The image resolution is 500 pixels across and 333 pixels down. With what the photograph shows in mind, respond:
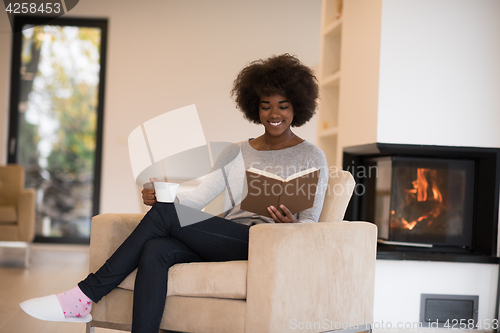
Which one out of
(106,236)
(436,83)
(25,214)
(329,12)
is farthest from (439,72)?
(25,214)

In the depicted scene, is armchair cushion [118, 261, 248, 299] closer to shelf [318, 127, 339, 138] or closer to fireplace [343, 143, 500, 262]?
fireplace [343, 143, 500, 262]

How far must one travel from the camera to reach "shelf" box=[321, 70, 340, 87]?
3089mm

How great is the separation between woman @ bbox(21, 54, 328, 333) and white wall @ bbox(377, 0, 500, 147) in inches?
20.9

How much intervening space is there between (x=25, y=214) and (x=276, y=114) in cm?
267

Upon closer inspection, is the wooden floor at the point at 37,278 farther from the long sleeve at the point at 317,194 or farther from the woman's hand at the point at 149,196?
the long sleeve at the point at 317,194

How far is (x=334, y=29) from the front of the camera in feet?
10.5

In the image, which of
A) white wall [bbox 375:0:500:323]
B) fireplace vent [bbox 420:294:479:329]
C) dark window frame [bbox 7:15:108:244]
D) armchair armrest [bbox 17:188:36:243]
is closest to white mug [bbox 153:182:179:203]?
white wall [bbox 375:0:500:323]

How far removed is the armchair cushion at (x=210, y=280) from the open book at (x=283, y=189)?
25 centimetres

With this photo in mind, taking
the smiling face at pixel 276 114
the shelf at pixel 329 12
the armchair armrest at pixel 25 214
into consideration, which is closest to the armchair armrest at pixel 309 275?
the smiling face at pixel 276 114

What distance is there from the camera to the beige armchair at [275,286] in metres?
1.54

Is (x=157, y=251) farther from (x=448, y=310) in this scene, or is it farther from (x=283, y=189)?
(x=448, y=310)

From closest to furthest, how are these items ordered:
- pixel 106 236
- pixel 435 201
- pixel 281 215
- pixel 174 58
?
pixel 281 215
pixel 106 236
pixel 435 201
pixel 174 58

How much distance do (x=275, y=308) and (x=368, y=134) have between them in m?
1.31

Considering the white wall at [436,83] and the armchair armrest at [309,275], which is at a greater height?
the white wall at [436,83]
